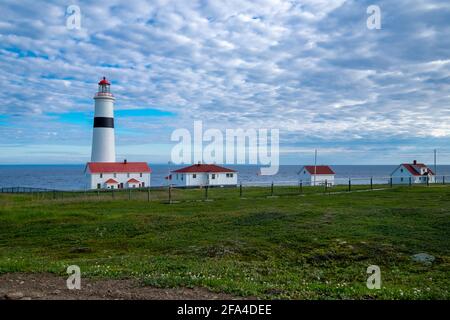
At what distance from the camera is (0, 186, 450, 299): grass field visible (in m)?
9.98

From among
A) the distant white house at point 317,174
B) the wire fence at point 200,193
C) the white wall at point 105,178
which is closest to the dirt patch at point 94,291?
the wire fence at point 200,193

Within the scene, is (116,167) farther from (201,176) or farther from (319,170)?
(319,170)

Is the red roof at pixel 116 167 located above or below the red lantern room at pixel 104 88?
below

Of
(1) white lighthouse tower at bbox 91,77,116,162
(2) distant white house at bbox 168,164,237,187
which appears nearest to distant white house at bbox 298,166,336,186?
(2) distant white house at bbox 168,164,237,187

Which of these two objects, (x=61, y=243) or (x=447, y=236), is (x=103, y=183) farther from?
(x=447, y=236)

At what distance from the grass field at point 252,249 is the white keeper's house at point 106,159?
119 feet

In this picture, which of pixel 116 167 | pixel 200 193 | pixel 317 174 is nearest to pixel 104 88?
pixel 116 167

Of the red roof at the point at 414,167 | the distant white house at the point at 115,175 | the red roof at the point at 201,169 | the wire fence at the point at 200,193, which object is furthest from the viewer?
the red roof at the point at 414,167

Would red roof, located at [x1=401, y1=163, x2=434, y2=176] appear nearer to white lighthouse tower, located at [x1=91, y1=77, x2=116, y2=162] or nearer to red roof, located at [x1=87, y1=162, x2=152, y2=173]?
red roof, located at [x1=87, y1=162, x2=152, y2=173]

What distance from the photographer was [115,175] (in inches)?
2660

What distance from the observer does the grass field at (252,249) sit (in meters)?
9.98

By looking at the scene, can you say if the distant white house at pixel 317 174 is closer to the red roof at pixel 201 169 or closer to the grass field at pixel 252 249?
the red roof at pixel 201 169
